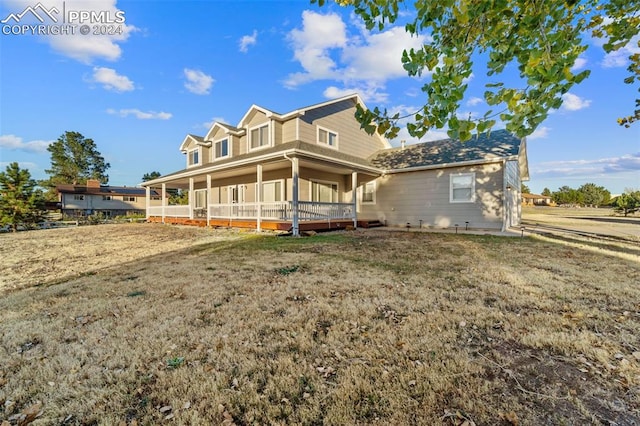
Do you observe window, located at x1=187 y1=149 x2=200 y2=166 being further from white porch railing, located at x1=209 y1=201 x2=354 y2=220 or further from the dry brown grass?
the dry brown grass

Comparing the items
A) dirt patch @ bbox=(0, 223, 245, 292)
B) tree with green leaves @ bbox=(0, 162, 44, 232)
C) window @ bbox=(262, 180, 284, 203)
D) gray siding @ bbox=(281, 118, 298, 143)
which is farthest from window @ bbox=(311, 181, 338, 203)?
tree with green leaves @ bbox=(0, 162, 44, 232)

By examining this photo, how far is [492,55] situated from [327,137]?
522 inches

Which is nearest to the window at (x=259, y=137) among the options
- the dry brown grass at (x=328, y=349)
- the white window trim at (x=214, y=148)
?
the white window trim at (x=214, y=148)

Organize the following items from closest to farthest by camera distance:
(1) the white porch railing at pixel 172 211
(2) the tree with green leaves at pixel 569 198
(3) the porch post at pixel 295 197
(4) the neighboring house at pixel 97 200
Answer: (3) the porch post at pixel 295 197, (1) the white porch railing at pixel 172 211, (4) the neighboring house at pixel 97 200, (2) the tree with green leaves at pixel 569 198

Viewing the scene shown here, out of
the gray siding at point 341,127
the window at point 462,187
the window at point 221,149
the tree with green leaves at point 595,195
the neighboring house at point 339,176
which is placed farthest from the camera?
the tree with green leaves at point 595,195

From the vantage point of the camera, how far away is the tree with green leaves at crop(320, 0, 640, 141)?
1975 mm

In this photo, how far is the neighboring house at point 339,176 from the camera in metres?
11.8

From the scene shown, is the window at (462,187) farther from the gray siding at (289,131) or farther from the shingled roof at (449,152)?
the gray siding at (289,131)

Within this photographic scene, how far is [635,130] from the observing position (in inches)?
323

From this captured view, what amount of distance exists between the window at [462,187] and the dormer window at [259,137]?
9434 millimetres

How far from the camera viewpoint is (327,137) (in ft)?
50.1

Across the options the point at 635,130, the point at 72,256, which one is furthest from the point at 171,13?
the point at 635,130

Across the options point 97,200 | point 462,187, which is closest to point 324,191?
point 462,187

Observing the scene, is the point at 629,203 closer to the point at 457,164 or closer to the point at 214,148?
the point at 457,164
